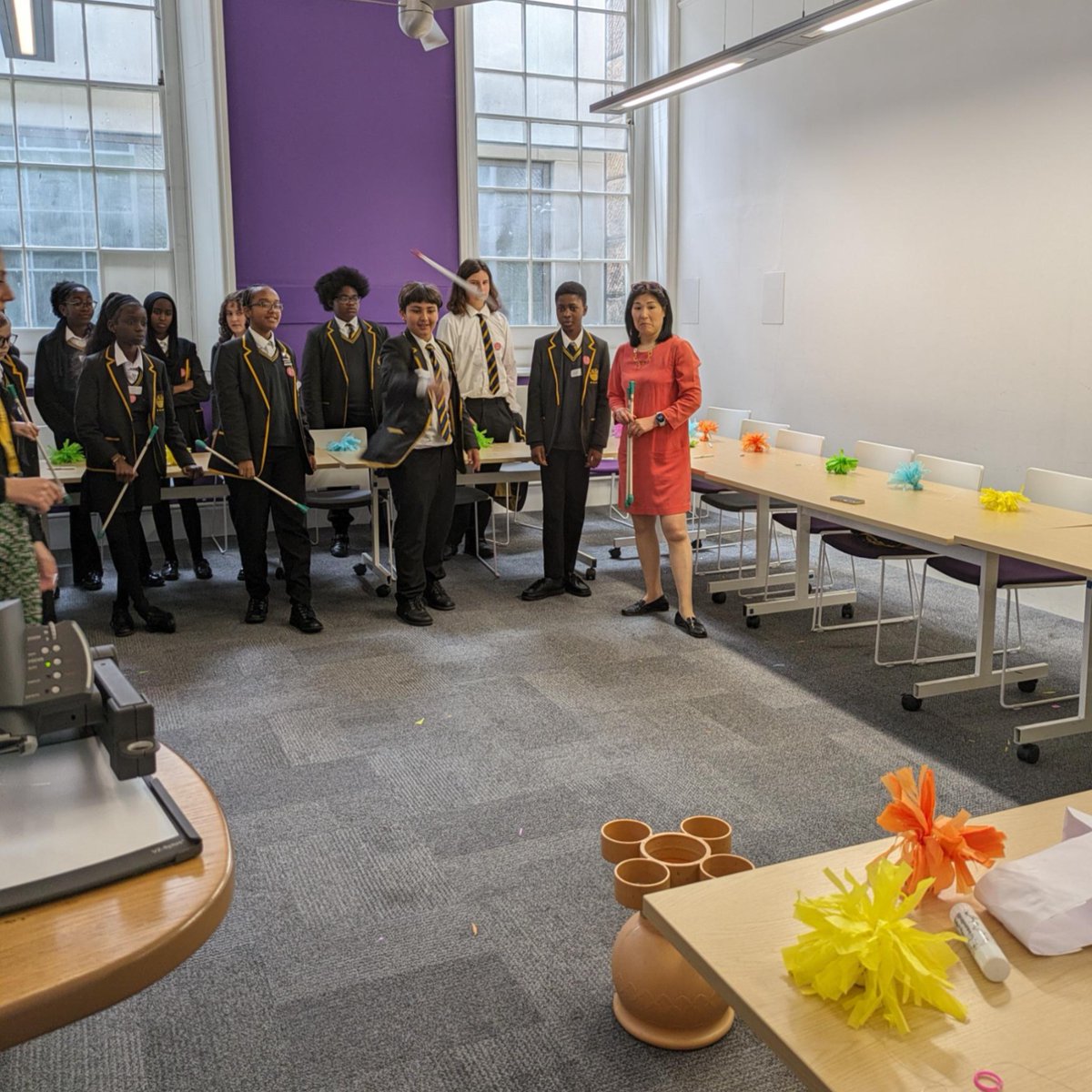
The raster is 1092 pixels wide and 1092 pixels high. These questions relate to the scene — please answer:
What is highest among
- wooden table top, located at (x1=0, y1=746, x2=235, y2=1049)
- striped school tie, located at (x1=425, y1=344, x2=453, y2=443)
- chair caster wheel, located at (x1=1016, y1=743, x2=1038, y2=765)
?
striped school tie, located at (x1=425, y1=344, x2=453, y2=443)

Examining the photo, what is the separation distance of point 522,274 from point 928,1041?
25.5ft

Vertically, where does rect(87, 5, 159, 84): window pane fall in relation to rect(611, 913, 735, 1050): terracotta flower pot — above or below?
above

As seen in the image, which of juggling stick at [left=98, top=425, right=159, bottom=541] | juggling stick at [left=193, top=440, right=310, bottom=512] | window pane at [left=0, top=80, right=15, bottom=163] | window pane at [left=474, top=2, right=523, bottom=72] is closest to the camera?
juggling stick at [left=98, top=425, right=159, bottom=541]

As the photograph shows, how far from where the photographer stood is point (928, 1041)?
1.24 meters

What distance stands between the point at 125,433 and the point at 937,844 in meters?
4.30

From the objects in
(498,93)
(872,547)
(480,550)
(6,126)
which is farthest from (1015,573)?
(6,126)

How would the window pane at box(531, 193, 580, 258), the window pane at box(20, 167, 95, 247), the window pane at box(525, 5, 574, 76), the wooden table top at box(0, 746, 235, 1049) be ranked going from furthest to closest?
the window pane at box(531, 193, 580, 258), the window pane at box(525, 5, 574, 76), the window pane at box(20, 167, 95, 247), the wooden table top at box(0, 746, 235, 1049)

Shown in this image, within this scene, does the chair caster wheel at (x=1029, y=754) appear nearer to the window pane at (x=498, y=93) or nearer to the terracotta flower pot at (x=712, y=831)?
the terracotta flower pot at (x=712, y=831)

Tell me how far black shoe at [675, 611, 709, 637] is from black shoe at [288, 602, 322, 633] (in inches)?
68.8

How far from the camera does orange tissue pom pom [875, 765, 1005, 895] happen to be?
1.54 meters

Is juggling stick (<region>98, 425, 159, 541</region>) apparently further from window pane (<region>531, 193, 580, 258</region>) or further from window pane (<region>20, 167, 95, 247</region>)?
window pane (<region>531, 193, 580, 258</region>)

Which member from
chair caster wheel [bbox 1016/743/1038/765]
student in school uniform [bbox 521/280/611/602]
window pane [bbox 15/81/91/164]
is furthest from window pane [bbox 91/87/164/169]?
chair caster wheel [bbox 1016/743/1038/765]

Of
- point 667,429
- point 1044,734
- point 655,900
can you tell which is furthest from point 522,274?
point 655,900

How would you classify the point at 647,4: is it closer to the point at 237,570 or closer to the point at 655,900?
the point at 237,570
